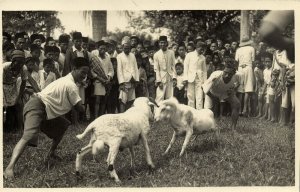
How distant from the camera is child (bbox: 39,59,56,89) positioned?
15.8ft

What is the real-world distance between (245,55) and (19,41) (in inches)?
95.9

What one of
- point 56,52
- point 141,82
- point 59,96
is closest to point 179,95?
point 141,82

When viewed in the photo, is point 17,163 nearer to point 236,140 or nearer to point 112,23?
point 112,23

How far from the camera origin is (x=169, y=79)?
18.3ft

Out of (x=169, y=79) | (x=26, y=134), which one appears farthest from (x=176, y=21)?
(x=26, y=134)

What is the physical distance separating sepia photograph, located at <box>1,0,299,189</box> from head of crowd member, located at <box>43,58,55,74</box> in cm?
1

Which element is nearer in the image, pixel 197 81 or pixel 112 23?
pixel 112 23

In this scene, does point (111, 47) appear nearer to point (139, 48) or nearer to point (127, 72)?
point (139, 48)

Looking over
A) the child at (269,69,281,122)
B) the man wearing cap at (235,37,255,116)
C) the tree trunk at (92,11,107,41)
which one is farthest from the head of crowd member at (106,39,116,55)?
the child at (269,69,281,122)

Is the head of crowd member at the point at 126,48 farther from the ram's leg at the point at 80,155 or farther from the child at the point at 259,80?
the ram's leg at the point at 80,155

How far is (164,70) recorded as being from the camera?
18.2 ft

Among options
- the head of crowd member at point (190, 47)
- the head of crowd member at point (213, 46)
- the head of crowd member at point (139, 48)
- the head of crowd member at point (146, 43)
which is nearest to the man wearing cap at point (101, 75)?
the head of crowd member at point (139, 48)

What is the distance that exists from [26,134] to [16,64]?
73cm

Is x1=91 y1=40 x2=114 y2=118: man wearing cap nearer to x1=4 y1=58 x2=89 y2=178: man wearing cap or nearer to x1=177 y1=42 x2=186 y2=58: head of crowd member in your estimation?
x1=177 y1=42 x2=186 y2=58: head of crowd member
